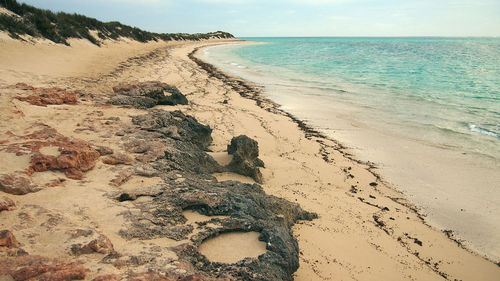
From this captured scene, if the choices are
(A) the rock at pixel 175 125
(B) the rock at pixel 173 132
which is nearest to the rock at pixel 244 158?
(A) the rock at pixel 175 125

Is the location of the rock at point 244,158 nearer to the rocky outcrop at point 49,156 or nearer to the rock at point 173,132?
the rock at point 173,132

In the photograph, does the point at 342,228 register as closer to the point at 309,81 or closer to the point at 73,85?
the point at 73,85

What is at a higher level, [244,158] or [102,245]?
[102,245]

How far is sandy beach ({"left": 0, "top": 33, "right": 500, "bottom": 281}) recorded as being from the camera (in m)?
2.38

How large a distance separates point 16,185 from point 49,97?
340 cm

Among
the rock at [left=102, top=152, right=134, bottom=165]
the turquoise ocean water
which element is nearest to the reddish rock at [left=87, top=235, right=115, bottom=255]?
the rock at [left=102, top=152, right=134, bottom=165]

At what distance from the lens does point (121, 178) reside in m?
3.51

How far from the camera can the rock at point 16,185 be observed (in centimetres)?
282

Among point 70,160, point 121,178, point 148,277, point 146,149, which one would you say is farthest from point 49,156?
point 148,277

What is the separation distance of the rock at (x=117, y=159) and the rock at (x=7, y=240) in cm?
167

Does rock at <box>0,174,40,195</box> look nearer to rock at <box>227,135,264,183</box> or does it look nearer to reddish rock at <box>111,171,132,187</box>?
reddish rock at <box>111,171,132,187</box>

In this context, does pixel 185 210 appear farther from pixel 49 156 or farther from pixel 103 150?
pixel 49 156

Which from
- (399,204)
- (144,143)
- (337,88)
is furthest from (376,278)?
(337,88)

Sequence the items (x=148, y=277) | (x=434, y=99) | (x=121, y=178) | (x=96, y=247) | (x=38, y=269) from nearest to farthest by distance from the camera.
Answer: (x=38, y=269)
(x=148, y=277)
(x=96, y=247)
(x=121, y=178)
(x=434, y=99)
